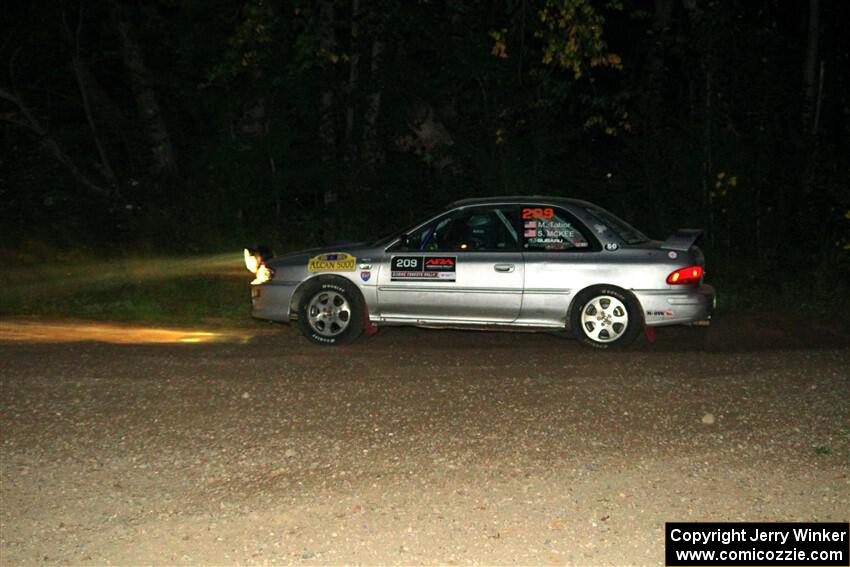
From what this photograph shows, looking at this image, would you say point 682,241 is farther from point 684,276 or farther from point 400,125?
point 400,125

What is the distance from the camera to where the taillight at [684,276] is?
397 inches

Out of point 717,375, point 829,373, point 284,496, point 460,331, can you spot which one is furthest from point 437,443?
point 460,331

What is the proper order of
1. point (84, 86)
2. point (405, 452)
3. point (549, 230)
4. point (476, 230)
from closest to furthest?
point (405, 452) → point (549, 230) → point (476, 230) → point (84, 86)

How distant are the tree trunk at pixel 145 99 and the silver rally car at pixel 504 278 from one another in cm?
1258

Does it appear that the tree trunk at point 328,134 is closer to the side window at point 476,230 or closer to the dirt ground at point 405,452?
the side window at point 476,230

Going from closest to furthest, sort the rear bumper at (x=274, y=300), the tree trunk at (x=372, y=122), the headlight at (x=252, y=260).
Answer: the rear bumper at (x=274, y=300), the headlight at (x=252, y=260), the tree trunk at (x=372, y=122)

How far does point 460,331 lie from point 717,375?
3.68 metres

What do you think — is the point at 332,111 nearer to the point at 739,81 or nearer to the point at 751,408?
the point at 739,81

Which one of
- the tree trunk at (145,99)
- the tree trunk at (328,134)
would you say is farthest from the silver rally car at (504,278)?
the tree trunk at (145,99)

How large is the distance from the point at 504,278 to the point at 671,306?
64.5 inches

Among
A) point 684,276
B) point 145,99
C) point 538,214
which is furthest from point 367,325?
point 145,99

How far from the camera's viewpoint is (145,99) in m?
22.7

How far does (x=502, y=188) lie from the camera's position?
58.4 feet

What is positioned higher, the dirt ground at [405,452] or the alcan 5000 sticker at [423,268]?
the alcan 5000 sticker at [423,268]
